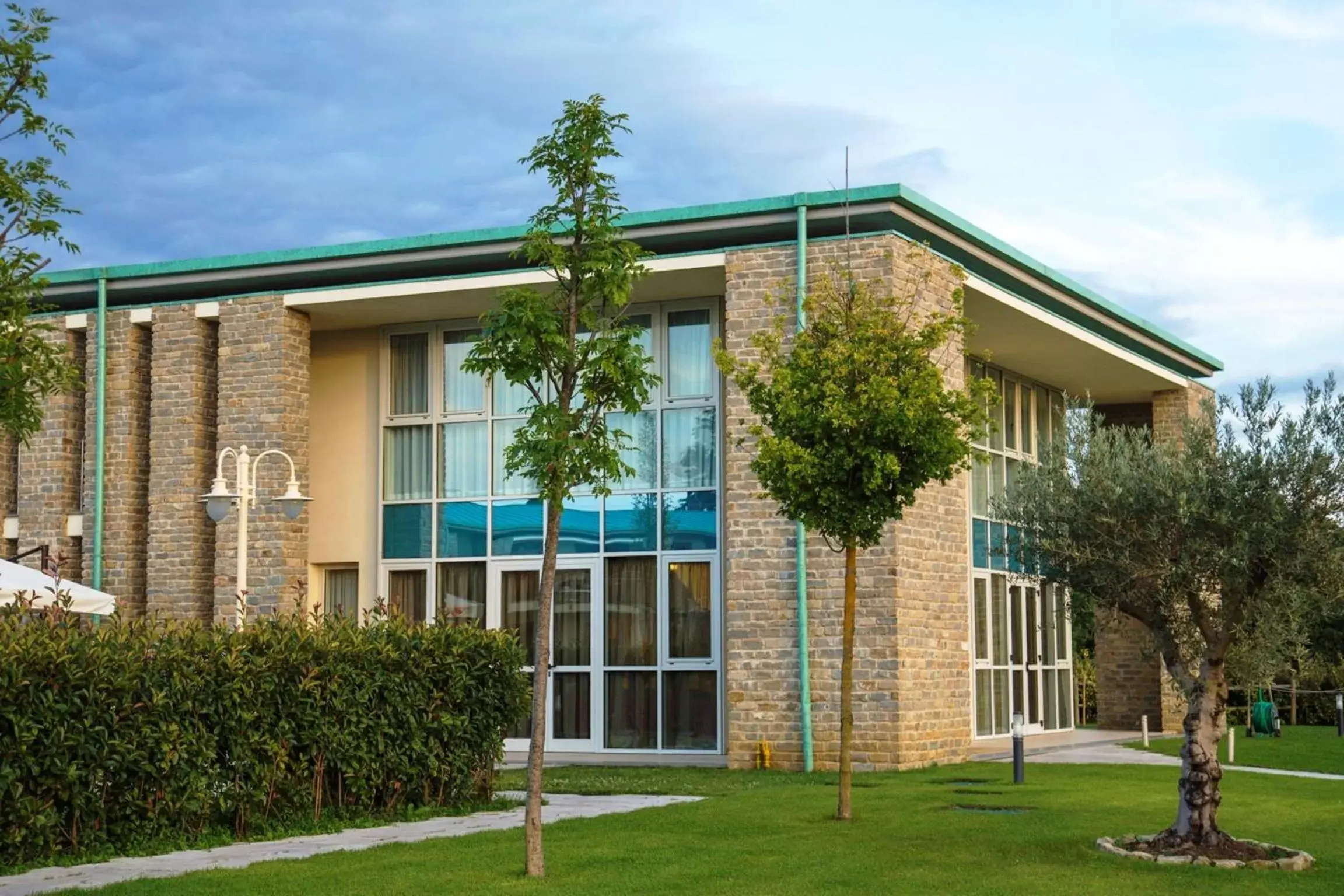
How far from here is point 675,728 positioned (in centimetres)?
2019

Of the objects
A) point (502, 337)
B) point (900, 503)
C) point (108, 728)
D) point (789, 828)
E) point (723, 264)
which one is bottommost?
point (789, 828)

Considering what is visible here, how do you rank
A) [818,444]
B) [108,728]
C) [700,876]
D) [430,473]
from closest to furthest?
[700,876]
[108,728]
[818,444]
[430,473]

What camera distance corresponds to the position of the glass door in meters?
20.8

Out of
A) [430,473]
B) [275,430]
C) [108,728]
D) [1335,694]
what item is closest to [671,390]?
[430,473]

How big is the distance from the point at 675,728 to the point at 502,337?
10.7 meters

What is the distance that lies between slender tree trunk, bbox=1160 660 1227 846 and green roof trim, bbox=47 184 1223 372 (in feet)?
23.9

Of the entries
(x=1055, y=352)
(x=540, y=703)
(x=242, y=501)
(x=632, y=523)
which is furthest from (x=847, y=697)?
(x=1055, y=352)

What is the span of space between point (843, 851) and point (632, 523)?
393 inches

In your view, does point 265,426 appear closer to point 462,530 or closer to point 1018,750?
point 462,530

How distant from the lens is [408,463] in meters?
22.2

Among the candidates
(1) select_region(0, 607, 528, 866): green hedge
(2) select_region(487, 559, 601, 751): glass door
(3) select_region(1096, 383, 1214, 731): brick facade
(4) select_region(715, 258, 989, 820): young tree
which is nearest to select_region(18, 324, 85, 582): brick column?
(2) select_region(487, 559, 601, 751): glass door

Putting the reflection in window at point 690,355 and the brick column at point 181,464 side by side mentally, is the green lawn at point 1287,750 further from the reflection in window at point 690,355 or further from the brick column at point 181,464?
the brick column at point 181,464

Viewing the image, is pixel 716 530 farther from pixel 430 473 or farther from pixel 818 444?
pixel 818 444

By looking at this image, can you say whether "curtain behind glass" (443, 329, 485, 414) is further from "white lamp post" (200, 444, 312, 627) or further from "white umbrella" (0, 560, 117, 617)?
"white umbrella" (0, 560, 117, 617)
